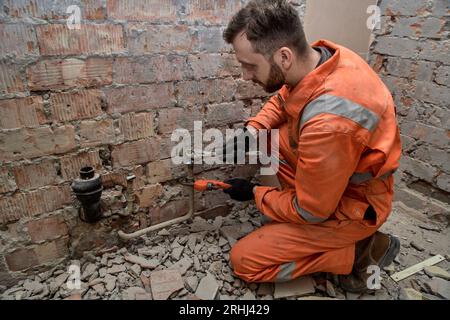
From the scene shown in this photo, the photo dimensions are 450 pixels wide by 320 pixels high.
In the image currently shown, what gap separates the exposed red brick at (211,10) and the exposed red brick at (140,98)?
1.22 ft

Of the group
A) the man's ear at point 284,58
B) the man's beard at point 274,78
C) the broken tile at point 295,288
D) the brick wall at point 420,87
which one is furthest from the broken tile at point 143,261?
the brick wall at point 420,87

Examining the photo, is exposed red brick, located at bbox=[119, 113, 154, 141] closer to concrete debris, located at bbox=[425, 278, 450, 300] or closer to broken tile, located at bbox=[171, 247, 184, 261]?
broken tile, located at bbox=[171, 247, 184, 261]

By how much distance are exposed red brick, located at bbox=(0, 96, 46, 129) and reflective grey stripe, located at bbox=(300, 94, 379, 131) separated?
1201 millimetres

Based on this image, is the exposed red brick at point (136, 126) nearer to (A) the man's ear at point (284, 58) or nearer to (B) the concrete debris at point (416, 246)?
(A) the man's ear at point (284, 58)

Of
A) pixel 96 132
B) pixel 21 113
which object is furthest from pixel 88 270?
pixel 21 113

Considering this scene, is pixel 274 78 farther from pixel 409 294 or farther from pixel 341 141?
pixel 409 294

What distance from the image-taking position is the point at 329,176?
1.29 m

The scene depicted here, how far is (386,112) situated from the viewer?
1347mm

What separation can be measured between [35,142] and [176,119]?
2.28 feet

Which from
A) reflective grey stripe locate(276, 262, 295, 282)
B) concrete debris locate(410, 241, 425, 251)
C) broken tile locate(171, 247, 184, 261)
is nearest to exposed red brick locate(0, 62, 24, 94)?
broken tile locate(171, 247, 184, 261)

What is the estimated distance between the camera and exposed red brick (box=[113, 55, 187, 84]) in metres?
1.48

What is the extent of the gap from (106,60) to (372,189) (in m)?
1.39

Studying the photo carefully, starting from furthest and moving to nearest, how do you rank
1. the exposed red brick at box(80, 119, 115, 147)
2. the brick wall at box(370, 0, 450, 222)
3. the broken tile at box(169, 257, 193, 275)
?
the brick wall at box(370, 0, 450, 222) → the broken tile at box(169, 257, 193, 275) → the exposed red brick at box(80, 119, 115, 147)

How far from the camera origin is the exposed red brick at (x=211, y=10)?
1557 millimetres
